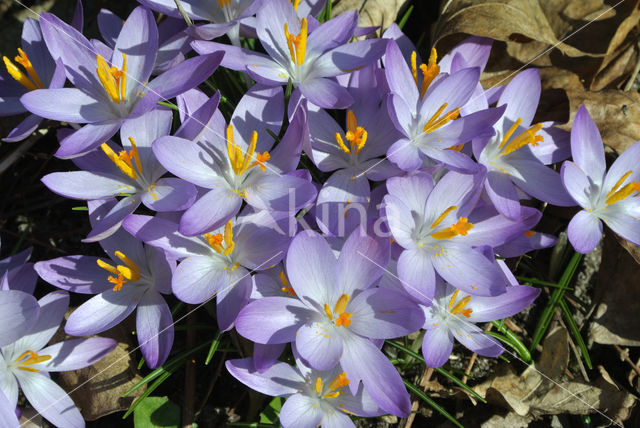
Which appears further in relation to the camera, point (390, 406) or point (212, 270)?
point (212, 270)

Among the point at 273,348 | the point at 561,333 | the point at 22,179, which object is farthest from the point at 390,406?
the point at 22,179

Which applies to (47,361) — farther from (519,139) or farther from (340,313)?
(519,139)

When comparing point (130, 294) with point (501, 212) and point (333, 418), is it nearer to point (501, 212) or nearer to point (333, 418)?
point (333, 418)

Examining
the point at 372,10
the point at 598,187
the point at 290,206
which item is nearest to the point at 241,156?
the point at 290,206

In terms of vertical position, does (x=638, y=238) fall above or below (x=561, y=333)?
above

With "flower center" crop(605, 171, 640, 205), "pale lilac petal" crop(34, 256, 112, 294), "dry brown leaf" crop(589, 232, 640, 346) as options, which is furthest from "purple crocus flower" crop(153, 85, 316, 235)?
"dry brown leaf" crop(589, 232, 640, 346)

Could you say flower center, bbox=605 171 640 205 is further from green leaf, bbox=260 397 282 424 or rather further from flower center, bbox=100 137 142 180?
flower center, bbox=100 137 142 180
